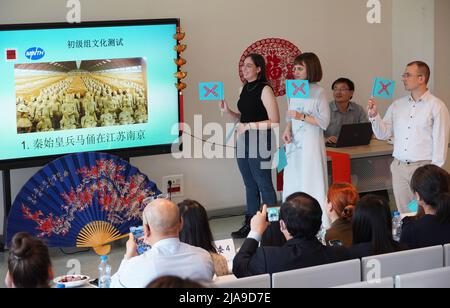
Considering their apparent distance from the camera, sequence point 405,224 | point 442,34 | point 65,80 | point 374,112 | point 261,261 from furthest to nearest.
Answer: point 442,34 < point 65,80 < point 374,112 < point 405,224 < point 261,261

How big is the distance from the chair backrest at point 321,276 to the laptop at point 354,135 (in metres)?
3.70

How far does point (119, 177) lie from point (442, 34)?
3.96 m

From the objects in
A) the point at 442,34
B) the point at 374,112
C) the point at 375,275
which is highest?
the point at 442,34

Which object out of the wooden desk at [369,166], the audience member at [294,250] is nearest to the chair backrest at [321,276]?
the audience member at [294,250]

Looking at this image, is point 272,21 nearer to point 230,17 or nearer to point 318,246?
point 230,17

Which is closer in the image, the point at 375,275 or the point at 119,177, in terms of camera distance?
the point at 375,275

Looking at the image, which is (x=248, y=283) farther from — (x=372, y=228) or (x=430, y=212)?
(x=430, y=212)

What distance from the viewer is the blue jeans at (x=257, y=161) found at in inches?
275

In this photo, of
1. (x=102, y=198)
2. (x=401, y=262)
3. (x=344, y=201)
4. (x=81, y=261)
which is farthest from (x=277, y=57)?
(x=401, y=262)

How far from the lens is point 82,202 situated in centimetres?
651

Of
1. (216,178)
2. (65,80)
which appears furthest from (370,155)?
(65,80)

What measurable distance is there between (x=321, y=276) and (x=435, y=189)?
1155 mm

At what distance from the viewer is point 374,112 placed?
5.96m
